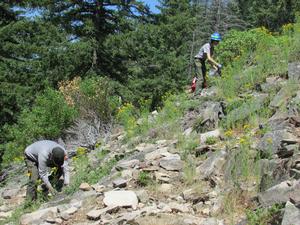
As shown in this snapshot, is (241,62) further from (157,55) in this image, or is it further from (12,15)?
(157,55)

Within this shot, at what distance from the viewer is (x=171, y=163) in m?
7.81

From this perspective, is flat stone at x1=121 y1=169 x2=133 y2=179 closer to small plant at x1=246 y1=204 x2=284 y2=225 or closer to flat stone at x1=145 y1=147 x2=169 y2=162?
flat stone at x1=145 y1=147 x2=169 y2=162

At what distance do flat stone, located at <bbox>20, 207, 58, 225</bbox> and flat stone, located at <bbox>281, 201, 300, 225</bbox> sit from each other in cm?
330

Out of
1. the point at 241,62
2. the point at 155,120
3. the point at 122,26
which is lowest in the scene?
the point at 155,120

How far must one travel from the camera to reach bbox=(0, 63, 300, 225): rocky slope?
6195 mm

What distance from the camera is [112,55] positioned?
21375mm

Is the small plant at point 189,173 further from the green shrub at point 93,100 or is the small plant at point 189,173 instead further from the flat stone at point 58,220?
the green shrub at point 93,100

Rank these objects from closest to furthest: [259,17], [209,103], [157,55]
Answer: [209,103], [157,55], [259,17]

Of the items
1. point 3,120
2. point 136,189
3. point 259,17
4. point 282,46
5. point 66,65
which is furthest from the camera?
point 259,17

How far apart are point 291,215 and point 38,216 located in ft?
11.7

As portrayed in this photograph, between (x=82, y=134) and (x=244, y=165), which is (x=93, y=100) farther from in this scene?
(x=244, y=165)

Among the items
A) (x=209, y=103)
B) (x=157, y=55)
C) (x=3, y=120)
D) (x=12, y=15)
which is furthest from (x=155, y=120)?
(x=157, y=55)

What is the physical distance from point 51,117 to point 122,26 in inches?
375

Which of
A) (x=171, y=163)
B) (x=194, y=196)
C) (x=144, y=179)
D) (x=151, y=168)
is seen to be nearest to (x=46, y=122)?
(x=151, y=168)
